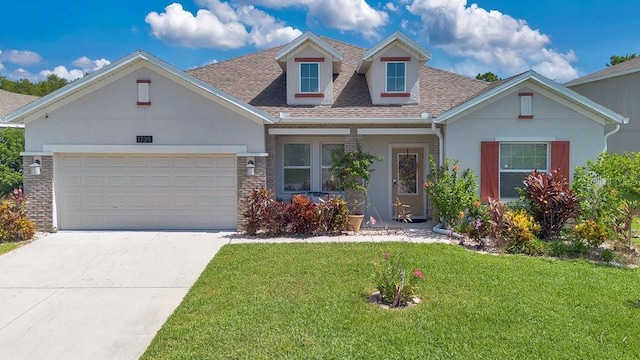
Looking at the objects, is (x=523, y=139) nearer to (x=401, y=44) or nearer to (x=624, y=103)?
(x=401, y=44)

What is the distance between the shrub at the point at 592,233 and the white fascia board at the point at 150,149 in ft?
28.4

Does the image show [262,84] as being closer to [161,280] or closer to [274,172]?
[274,172]

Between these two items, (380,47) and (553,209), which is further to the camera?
(380,47)

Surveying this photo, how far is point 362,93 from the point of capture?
15.1 metres

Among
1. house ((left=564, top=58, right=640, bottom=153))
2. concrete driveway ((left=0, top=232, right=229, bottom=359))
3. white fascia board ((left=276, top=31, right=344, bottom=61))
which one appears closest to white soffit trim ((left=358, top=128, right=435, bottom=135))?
white fascia board ((left=276, top=31, right=344, bottom=61))

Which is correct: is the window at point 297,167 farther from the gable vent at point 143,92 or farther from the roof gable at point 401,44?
the gable vent at point 143,92

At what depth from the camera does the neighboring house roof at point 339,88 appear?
45.4 ft

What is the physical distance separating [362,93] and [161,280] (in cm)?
959

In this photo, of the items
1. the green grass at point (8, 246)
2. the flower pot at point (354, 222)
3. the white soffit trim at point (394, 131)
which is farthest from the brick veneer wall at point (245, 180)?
the green grass at point (8, 246)

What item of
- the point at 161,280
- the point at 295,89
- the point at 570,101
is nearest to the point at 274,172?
the point at 295,89

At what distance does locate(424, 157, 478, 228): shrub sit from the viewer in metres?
11.8

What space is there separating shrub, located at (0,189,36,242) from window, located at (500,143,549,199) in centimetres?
1301

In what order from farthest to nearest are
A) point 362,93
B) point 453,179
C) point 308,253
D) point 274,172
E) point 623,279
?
point 362,93 < point 274,172 < point 453,179 < point 308,253 < point 623,279

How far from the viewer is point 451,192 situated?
38.9 feet
